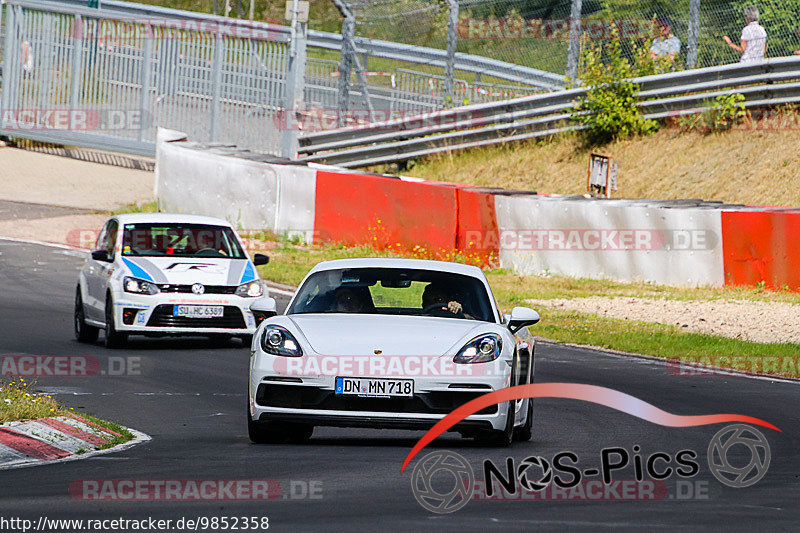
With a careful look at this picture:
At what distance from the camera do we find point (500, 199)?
23.0 m

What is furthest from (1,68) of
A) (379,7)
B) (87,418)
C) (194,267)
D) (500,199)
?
(87,418)

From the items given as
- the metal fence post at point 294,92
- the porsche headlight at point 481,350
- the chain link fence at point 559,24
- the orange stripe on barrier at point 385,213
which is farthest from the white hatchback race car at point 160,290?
the metal fence post at point 294,92

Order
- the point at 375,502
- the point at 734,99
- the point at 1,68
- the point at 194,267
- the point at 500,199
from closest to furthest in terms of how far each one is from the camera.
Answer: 1. the point at 375,502
2. the point at 194,267
3. the point at 500,199
4. the point at 734,99
5. the point at 1,68

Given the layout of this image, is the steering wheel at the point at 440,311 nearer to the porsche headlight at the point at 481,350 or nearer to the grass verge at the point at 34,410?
the porsche headlight at the point at 481,350

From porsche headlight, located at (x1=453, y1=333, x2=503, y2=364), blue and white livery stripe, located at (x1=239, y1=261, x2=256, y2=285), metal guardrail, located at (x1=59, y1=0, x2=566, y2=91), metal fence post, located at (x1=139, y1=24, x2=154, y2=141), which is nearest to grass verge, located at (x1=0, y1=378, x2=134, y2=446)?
porsche headlight, located at (x1=453, y1=333, x2=503, y2=364)

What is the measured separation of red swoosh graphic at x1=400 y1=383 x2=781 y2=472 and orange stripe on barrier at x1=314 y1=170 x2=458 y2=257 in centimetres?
994

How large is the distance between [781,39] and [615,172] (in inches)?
139

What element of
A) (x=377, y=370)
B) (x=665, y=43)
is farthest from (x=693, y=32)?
(x=377, y=370)

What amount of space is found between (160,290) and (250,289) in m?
0.97

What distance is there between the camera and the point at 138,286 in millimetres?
15758

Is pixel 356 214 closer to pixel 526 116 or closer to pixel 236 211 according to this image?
pixel 236 211

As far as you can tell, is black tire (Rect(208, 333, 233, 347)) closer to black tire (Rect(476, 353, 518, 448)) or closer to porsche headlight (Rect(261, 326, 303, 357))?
porsche headlight (Rect(261, 326, 303, 357))

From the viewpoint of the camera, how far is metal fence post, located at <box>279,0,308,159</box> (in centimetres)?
3131

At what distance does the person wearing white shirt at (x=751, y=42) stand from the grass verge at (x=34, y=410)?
1719 centimetres
